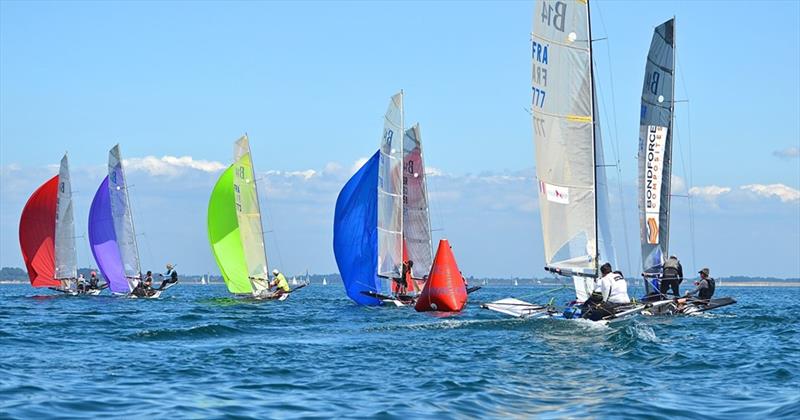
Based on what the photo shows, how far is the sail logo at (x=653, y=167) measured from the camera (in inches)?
1312

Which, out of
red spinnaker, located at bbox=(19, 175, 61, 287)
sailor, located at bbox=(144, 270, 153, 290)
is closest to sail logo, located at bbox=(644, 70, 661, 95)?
sailor, located at bbox=(144, 270, 153, 290)

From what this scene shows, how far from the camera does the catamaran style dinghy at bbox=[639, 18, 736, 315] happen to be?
33.1 meters

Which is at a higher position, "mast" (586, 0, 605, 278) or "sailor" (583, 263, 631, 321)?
"mast" (586, 0, 605, 278)

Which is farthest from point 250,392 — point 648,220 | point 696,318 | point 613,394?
point 648,220

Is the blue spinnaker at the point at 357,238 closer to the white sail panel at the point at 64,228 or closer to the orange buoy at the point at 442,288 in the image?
the orange buoy at the point at 442,288

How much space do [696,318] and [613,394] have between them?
47.9 feet

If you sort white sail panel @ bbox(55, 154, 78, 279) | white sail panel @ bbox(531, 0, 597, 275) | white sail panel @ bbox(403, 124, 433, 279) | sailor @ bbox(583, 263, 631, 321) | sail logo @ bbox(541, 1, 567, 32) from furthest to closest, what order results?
1. white sail panel @ bbox(55, 154, 78, 279)
2. white sail panel @ bbox(403, 124, 433, 279)
3. sail logo @ bbox(541, 1, 567, 32)
4. white sail panel @ bbox(531, 0, 597, 275)
5. sailor @ bbox(583, 263, 631, 321)

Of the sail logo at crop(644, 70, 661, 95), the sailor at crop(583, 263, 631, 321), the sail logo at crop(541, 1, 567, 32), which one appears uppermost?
the sail logo at crop(541, 1, 567, 32)

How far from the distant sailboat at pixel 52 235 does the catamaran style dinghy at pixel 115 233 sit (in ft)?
9.09

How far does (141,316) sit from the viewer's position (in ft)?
112

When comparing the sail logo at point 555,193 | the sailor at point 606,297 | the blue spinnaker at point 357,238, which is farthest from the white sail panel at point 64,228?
the sailor at point 606,297

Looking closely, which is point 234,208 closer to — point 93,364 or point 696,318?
point 696,318

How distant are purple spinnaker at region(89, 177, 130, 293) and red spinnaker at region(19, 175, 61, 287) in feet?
12.6

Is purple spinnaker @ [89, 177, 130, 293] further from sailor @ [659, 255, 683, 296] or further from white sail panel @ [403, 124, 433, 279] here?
sailor @ [659, 255, 683, 296]
